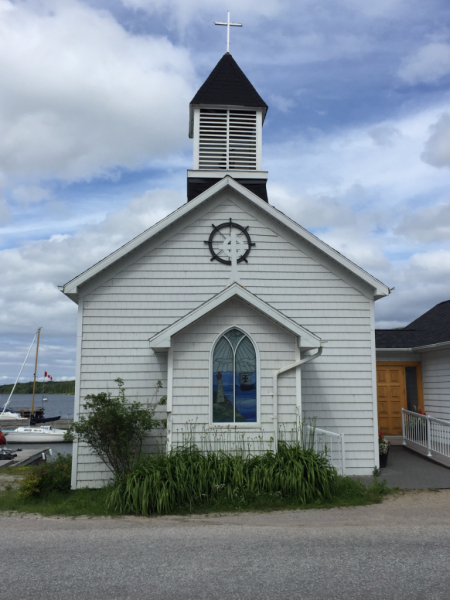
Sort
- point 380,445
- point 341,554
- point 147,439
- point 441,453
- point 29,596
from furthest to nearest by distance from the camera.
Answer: point 441,453 < point 380,445 < point 147,439 < point 341,554 < point 29,596

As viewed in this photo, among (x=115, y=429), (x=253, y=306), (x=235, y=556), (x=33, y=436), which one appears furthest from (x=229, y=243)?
(x=33, y=436)

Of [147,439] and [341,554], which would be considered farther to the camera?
[147,439]

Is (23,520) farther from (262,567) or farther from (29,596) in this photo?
(262,567)

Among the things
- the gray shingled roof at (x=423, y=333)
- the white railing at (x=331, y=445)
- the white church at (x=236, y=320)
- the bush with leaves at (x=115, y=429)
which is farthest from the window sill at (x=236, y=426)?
the gray shingled roof at (x=423, y=333)

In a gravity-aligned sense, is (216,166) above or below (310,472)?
above

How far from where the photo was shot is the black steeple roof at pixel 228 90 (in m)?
13.9

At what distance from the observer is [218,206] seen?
1177cm

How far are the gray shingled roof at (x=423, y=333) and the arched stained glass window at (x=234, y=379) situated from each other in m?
6.87

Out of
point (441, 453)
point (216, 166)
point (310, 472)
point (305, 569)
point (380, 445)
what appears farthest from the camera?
point (216, 166)

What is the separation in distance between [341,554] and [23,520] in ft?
16.9

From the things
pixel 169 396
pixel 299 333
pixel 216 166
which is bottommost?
pixel 169 396

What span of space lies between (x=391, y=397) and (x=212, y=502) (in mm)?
9046

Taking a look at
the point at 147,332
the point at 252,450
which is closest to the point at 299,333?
the point at 252,450

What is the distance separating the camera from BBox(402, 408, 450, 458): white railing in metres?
13.2
